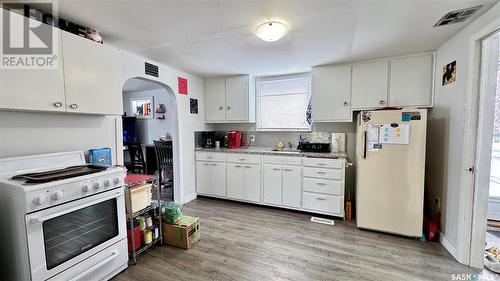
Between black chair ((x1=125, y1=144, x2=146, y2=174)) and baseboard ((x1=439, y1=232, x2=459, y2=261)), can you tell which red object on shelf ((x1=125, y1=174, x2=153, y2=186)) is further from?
baseboard ((x1=439, y1=232, x2=459, y2=261))

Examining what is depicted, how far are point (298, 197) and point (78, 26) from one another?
10.5ft

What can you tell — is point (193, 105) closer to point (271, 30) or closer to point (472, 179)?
point (271, 30)

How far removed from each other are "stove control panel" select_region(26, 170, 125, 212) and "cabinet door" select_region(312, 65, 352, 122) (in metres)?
2.71

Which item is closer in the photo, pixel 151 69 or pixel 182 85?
pixel 151 69

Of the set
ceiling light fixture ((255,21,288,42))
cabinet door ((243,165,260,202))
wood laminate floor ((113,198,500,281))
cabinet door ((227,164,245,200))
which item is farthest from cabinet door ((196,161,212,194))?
ceiling light fixture ((255,21,288,42))

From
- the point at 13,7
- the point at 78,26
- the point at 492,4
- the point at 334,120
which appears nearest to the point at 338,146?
the point at 334,120

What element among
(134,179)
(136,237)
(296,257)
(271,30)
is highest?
(271,30)

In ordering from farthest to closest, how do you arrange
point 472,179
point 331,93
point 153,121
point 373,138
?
point 153,121 < point 331,93 < point 373,138 < point 472,179

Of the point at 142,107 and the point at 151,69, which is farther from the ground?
the point at 151,69

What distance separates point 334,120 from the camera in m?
3.11

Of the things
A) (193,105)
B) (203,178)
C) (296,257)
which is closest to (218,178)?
(203,178)

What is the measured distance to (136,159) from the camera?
16.2ft

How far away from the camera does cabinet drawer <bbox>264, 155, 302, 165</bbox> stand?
308 centimetres

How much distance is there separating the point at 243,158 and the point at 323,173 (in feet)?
4.17
